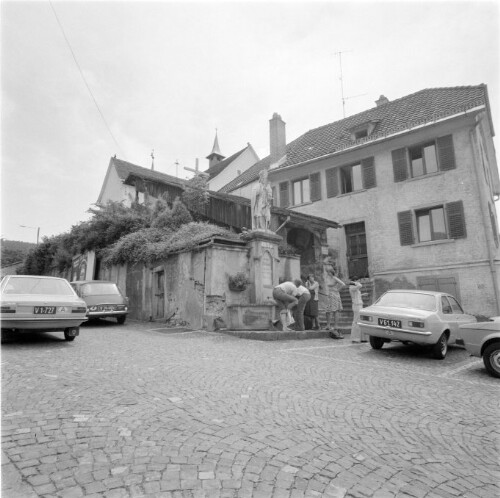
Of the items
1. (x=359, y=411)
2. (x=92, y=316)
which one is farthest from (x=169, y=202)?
(x=359, y=411)

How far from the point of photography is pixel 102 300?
40.7ft

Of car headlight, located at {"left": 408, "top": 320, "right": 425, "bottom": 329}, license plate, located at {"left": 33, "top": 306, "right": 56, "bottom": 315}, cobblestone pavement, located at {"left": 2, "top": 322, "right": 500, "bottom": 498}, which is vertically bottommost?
cobblestone pavement, located at {"left": 2, "top": 322, "right": 500, "bottom": 498}

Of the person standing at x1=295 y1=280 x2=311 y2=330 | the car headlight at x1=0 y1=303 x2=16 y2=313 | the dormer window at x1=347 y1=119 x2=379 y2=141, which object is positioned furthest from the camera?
the dormer window at x1=347 y1=119 x2=379 y2=141

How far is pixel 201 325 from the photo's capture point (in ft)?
A: 36.9

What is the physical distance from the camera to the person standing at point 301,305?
10.9 m

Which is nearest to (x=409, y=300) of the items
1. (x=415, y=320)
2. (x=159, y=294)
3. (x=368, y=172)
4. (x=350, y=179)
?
(x=415, y=320)

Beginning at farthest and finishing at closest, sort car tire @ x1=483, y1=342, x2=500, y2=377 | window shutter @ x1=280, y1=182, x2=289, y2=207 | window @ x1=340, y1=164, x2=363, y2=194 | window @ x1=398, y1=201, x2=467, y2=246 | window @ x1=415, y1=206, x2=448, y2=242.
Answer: window shutter @ x1=280, y1=182, x2=289, y2=207
window @ x1=340, y1=164, x2=363, y2=194
window @ x1=415, y1=206, x2=448, y2=242
window @ x1=398, y1=201, x2=467, y2=246
car tire @ x1=483, y1=342, x2=500, y2=377

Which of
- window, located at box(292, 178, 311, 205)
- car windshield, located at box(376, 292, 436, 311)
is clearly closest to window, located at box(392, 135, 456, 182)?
window, located at box(292, 178, 311, 205)

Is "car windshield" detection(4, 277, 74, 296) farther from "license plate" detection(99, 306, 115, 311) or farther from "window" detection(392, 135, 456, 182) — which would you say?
"window" detection(392, 135, 456, 182)

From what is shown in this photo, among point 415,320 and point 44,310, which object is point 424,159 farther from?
point 44,310

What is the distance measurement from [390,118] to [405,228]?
21.9ft

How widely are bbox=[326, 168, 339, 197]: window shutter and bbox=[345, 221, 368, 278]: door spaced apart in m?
2.04

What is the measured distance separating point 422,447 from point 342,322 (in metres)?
11.6

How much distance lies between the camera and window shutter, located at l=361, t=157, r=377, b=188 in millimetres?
18406
